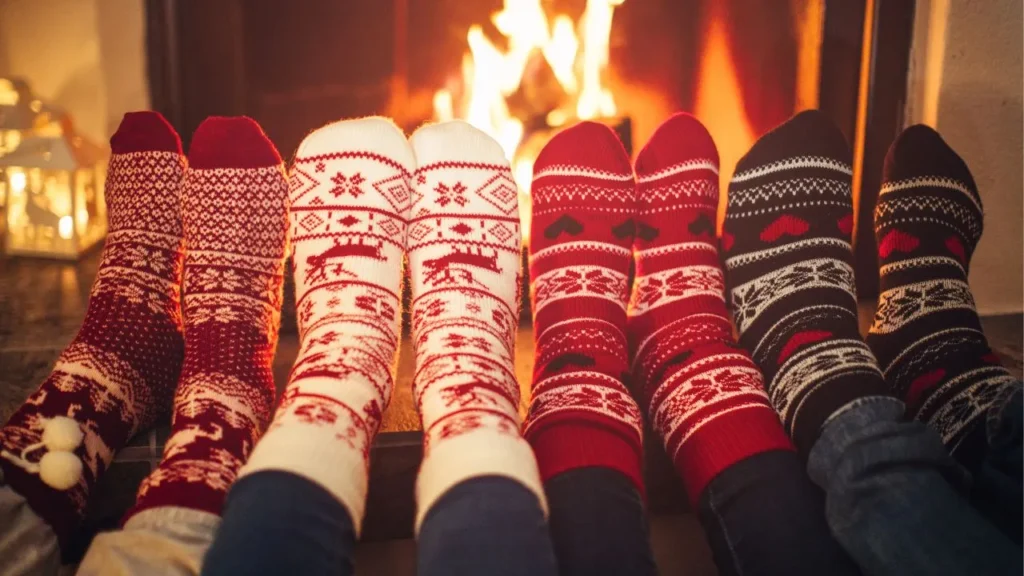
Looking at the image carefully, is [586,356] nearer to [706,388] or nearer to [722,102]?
[706,388]

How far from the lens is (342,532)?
502 mm

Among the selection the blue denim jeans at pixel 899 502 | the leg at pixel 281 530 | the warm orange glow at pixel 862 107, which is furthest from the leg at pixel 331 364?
the warm orange glow at pixel 862 107

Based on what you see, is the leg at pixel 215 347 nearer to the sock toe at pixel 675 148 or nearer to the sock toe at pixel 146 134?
the sock toe at pixel 146 134

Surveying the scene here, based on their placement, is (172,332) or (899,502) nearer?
(899,502)

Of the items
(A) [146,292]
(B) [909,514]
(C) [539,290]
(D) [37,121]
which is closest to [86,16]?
(D) [37,121]

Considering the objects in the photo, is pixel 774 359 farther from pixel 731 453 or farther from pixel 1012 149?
pixel 1012 149

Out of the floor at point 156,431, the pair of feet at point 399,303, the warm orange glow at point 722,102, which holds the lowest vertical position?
the floor at point 156,431

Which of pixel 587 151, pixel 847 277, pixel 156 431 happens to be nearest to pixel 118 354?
pixel 156 431

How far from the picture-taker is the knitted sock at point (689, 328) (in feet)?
2.19

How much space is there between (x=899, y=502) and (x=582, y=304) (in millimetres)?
397

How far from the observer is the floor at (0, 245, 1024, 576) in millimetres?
771

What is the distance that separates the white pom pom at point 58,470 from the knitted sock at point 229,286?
78mm

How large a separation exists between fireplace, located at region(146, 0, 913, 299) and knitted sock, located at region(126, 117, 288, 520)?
102mm

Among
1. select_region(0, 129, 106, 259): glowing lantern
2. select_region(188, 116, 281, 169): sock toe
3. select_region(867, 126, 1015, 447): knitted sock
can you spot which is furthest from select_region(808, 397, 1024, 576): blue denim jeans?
select_region(0, 129, 106, 259): glowing lantern
